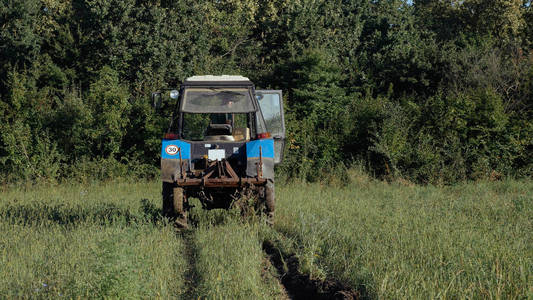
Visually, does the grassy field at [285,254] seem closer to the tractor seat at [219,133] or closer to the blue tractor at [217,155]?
the blue tractor at [217,155]

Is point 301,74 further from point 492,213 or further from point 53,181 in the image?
point 492,213

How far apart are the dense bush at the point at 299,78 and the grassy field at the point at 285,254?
308 inches

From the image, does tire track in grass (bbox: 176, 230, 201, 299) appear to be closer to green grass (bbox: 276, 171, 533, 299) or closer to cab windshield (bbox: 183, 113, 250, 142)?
green grass (bbox: 276, 171, 533, 299)

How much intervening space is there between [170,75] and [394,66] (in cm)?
1089

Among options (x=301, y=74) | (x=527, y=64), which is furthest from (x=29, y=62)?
(x=527, y=64)

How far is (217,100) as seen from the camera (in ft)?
31.5

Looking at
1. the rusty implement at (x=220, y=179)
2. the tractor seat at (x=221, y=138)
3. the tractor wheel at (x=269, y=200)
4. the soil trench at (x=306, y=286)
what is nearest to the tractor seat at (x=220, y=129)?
the tractor seat at (x=221, y=138)

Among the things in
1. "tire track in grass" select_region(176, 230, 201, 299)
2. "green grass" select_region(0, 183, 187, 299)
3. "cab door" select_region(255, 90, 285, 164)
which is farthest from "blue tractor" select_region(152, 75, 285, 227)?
"green grass" select_region(0, 183, 187, 299)

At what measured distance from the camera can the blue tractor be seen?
9242 mm

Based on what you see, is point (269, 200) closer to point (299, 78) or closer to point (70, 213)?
point (70, 213)

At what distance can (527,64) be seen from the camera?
21.5m

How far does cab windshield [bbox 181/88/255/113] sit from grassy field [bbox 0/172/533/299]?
193 centimetres

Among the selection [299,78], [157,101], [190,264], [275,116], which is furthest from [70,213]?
[299,78]

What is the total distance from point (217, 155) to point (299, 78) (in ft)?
48.0
